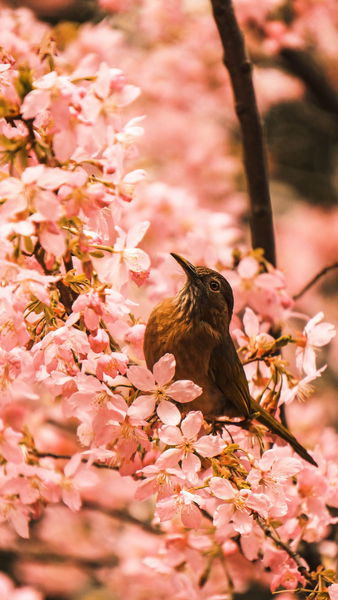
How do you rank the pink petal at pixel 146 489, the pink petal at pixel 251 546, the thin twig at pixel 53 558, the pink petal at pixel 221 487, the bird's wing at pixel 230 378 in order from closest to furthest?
the pink petal at pixel 221 487 → the pink petal at pixel 146 489 → the bird's wing at pixel 230 378 → the pink petal at pixel 251 546 → the thin twig at pixel 53 558

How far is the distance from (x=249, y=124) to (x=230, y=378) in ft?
2.18

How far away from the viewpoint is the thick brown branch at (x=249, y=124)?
1550 millimetres

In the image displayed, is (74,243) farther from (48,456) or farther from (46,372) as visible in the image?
(48,456)

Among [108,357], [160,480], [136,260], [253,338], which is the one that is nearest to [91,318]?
[108,357]

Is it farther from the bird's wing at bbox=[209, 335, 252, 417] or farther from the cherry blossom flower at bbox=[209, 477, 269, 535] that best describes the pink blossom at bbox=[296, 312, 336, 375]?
the cherry blossom flower at bbox=[209, 477, 269, 535]

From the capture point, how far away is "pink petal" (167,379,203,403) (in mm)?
1085

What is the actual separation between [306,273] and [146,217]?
240 centimetres

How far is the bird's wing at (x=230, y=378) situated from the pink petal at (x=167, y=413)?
0.20 meters

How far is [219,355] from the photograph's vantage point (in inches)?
50.7

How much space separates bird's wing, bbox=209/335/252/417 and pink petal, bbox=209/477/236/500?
22 cm

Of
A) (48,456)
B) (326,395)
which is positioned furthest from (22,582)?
(48,456)

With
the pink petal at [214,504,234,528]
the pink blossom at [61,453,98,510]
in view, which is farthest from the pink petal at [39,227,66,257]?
the pink blossom at [61,453,98,510]

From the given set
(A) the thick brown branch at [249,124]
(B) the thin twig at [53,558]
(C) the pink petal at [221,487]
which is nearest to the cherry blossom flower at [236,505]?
(C) the pink petal at [221,487]

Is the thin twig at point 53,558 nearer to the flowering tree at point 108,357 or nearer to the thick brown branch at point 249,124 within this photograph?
the flowering tree at point 108,357
